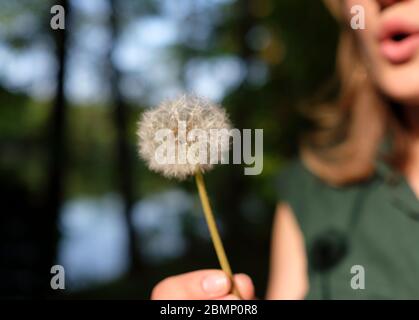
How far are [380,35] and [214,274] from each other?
0.51m

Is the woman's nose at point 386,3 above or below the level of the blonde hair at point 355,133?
above

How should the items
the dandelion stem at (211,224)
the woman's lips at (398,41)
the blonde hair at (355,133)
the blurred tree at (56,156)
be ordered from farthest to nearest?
1. the blurred tree at (56,156)
2. the blonde hair at (355,133)
3. the woman's lips at (398,41)
4. the dandelion stem at (211,224)

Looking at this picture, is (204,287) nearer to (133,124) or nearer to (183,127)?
(183,127)

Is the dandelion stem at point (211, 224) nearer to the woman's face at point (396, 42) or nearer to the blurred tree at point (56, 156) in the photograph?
the woman's face at point (396, 42)

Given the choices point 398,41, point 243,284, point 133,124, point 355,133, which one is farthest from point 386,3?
point 133,124

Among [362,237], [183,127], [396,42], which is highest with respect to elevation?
[396,42]

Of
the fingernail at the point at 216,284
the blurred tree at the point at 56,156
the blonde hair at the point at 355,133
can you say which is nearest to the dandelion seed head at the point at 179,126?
the fingernail at the point at 216,284

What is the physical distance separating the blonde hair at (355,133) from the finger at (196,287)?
48 cm

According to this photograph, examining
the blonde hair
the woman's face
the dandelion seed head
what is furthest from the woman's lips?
the dandelion seed head

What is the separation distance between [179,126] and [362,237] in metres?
0.52

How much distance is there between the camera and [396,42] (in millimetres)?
709

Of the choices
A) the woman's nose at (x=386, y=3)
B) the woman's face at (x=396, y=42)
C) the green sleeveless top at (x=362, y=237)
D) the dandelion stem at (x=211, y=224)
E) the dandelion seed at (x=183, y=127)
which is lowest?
the green sleeveless top at (x=362, y=237)

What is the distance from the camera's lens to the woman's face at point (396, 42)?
2.32ft
